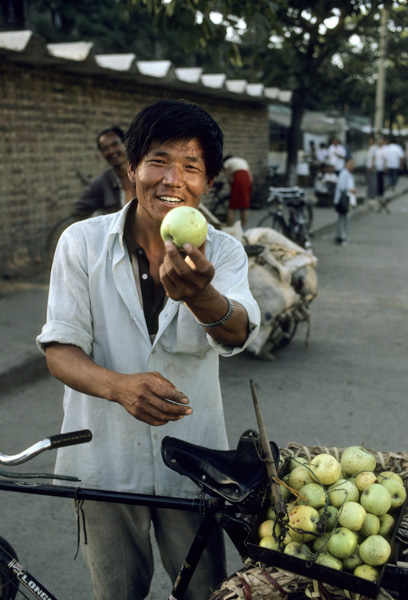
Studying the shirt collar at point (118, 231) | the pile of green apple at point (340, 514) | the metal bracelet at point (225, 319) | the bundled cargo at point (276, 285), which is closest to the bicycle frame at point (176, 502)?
the pile of green apple at point (340, 514)

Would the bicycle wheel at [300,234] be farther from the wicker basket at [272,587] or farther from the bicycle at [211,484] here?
the wicker basket at [272,587]

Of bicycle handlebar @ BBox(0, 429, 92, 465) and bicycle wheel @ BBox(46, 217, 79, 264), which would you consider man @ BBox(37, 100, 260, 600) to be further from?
bicycle wheel @ BBox(46, 217, 79, 264)

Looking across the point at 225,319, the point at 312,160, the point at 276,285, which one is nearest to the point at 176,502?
the point at 225,319

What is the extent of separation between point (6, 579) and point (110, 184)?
15.2 ft

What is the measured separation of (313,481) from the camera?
184 cm

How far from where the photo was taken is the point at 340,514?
169 cm

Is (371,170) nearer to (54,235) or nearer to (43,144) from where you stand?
(43,144)

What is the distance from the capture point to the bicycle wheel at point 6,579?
1.98 metres

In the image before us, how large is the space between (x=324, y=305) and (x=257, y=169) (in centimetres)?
1170

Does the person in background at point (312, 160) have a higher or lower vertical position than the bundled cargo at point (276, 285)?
higher

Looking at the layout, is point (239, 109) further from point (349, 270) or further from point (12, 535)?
point (12, 535)

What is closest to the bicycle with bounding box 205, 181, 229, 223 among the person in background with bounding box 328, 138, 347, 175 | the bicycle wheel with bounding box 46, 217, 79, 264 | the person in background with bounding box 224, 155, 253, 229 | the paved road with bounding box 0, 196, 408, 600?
the person in background with bounding box 224, 155, 253, 229

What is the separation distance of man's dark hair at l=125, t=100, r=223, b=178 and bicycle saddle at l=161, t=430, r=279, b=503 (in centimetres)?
77

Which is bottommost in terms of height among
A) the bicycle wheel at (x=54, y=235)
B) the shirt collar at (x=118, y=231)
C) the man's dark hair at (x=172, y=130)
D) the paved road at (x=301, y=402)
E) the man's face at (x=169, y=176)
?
the paved road at (x=301, y=402)
